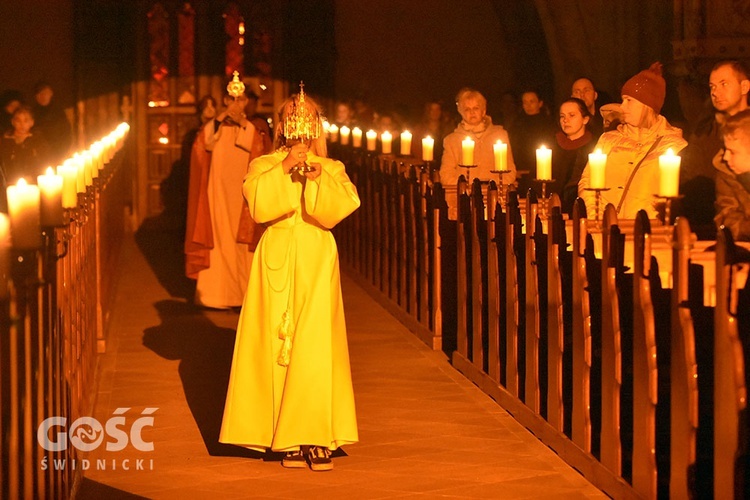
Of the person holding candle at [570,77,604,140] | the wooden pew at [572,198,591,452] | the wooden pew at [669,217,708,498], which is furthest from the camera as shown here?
the person holding candle at [570,77,604,140]

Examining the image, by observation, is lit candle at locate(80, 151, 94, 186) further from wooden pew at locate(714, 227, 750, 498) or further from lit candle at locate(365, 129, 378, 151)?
lit candle at locate(365, 129, 378, 151)

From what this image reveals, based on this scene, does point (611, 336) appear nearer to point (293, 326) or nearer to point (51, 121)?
point (293, 326)

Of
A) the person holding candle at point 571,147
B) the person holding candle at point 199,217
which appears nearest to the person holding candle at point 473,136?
the person holding candle at point 571,147

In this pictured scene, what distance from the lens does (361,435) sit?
7.22 metres

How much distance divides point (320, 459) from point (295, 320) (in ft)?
2.00

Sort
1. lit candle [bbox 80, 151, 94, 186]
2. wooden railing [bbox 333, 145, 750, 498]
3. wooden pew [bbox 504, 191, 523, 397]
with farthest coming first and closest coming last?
lit candle [bbox 80, 151, 94, 186], wooden pew [bbox 504, 191, 523, 397], wooden railing [bbox 333, 145, 750, 498]

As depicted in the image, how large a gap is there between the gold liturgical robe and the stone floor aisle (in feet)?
0.69

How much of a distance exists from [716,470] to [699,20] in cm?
663

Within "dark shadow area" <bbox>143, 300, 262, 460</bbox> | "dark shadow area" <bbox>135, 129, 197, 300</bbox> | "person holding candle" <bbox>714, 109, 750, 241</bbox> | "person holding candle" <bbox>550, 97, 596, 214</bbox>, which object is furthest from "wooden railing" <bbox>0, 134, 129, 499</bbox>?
"dark shadow area" <bbox>135, 129, 197, 300</bbox>

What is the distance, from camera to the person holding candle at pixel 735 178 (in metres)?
6.02

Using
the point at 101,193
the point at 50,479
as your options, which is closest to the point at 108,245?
the point at 101,193

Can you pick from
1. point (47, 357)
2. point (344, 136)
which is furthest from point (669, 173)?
point (344, 136)

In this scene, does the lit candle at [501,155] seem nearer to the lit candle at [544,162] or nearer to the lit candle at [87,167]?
the lit candle at [544,162]

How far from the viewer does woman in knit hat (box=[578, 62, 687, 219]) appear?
25.7 ft
